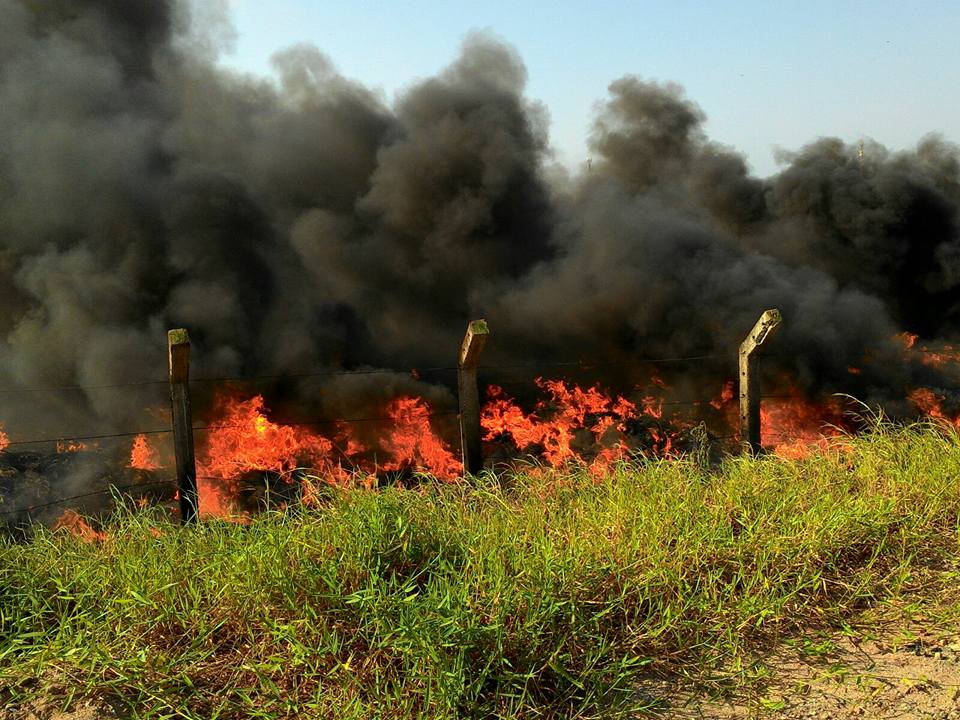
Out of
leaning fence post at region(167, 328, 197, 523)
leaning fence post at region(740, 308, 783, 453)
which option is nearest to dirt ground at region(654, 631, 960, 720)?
leaning fence post at region(740, 308, 783, 453)

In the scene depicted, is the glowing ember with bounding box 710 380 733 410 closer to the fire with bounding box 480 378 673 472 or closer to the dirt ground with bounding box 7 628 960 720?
→ the fire with bounding box 480 378 673 472

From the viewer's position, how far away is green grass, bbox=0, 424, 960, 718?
255 centimetres

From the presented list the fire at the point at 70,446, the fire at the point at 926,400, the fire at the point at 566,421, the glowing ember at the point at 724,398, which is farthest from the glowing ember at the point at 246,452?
the fire at the point at 926,400

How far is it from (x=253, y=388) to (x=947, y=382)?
39.5ft

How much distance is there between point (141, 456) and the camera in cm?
1081

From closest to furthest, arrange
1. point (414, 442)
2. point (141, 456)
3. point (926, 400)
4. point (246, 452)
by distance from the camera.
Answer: point (246, 452)
point (141, 456)
point (414, 442)
point (926, 400)

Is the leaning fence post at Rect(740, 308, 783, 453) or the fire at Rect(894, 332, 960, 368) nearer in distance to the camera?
the leaning fence post at Rect(740, 308, 783, 453)

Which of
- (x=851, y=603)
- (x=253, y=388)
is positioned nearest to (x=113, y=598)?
Result: (x=851, y=603)

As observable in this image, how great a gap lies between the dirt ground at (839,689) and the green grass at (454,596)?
76 millimetres

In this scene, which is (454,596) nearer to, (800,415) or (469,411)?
(469,411)

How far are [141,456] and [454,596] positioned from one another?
29.9 ft

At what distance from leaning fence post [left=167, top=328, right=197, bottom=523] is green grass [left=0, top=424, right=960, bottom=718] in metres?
0.83

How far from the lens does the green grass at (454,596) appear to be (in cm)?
255

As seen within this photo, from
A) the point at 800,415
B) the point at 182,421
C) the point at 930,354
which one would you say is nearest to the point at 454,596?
the point at 182,421
